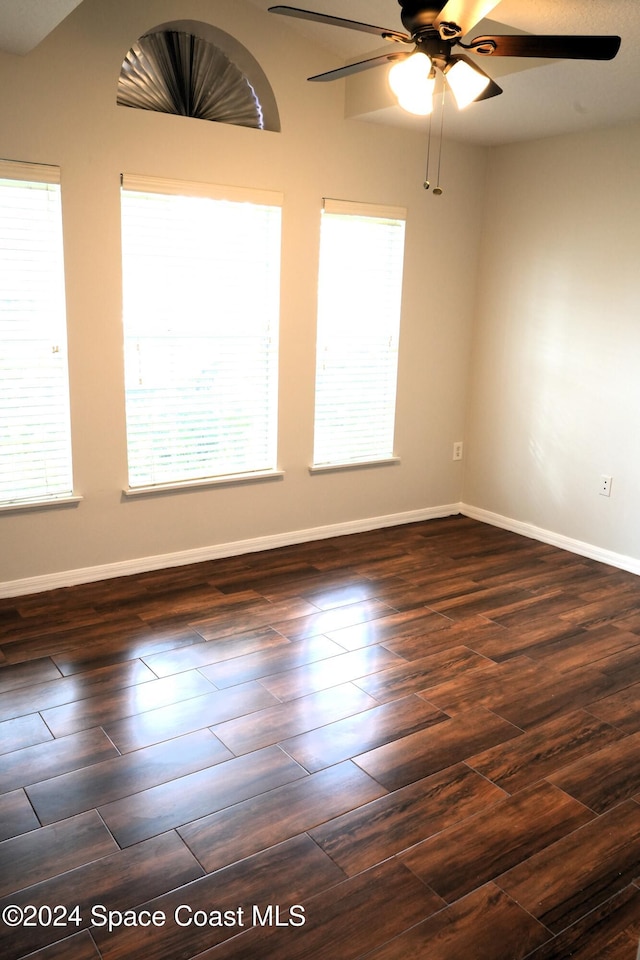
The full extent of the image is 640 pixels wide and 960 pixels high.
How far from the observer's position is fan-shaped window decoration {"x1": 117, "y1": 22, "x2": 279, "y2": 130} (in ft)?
11.8

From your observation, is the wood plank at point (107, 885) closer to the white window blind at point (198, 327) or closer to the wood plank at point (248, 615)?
the wood plank at point (248, 615)

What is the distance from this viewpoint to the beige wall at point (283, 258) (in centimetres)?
336

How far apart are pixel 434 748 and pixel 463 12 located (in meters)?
2.18

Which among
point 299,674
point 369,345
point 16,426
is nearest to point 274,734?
point 299,674

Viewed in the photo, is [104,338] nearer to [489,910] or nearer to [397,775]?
[397,775]

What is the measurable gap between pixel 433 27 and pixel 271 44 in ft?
6.24

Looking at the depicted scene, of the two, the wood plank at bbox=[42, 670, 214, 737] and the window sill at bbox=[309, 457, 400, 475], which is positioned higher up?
the window sill at bbox=[309, 457, 400, 475]

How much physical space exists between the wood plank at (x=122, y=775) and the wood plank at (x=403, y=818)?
1.59 feet

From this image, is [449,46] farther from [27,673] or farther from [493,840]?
[27,673]

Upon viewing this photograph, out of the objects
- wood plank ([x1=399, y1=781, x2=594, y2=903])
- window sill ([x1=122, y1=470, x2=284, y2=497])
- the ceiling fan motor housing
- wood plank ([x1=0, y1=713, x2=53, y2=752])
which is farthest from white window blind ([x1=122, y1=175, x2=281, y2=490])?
wood plank ([x1=399, y1=781, x2=594, y2=903])

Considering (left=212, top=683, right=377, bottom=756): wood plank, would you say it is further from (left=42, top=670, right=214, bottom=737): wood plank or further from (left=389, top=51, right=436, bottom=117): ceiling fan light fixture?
(left=389, top=51, right=436, bottom=117): ceiling fan light fixture

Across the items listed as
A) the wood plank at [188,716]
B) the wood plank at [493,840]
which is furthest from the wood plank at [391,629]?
the wood plank at [493,840]

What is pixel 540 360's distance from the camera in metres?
4.64

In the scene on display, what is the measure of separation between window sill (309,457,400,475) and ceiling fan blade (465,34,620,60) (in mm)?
2526
